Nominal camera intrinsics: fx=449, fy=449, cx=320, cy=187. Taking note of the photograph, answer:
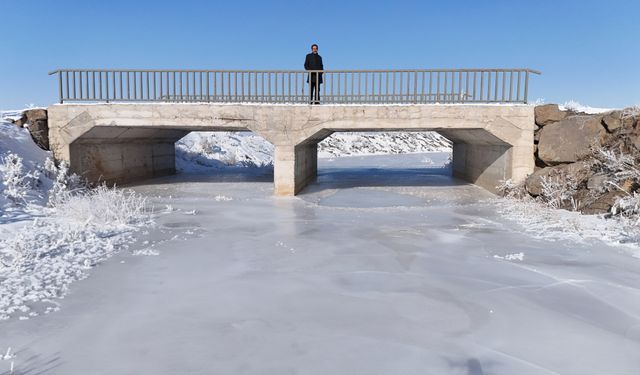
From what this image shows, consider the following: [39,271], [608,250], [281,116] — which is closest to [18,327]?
[39,271]

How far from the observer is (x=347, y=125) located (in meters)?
12.1

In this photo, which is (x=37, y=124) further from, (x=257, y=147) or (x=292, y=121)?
(x=257, y=147)

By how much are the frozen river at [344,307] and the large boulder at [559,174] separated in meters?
3.24

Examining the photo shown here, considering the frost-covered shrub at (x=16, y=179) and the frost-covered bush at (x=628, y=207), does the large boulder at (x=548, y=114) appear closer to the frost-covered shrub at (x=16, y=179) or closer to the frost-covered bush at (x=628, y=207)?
the frost-covered bush at (x=628, y=207)

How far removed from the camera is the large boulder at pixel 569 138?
35.1ft

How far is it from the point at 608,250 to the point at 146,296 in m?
6.42

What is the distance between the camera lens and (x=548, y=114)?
464 inches

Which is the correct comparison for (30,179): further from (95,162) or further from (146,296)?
(146,296)

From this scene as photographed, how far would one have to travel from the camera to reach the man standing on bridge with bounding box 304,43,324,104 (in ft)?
40.2

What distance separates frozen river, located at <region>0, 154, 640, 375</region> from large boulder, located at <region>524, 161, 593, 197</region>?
3.24 metres

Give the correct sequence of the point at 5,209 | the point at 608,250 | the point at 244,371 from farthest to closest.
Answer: the point at 5,209 → the point at 608,250 → the point at 244,371

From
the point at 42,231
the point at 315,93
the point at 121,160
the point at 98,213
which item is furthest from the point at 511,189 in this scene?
the point at 121,160

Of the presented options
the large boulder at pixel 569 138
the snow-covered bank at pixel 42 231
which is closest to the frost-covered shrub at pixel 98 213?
the snow-covered bank at pixel 42 231

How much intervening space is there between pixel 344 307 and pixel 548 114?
9815 mm
